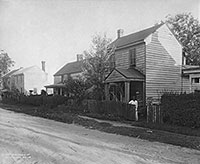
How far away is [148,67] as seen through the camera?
17.6m

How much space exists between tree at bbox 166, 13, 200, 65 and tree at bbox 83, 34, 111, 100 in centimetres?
1480

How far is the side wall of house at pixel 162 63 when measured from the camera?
17.8 meters

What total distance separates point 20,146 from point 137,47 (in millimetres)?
14212

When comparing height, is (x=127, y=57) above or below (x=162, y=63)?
above

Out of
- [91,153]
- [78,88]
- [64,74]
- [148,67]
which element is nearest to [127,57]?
[148,67]

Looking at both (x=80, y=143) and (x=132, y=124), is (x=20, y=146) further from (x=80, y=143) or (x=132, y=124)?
(x=132, y=124)

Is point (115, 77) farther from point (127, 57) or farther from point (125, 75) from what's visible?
point (127, 57)

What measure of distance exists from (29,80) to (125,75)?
3354cm

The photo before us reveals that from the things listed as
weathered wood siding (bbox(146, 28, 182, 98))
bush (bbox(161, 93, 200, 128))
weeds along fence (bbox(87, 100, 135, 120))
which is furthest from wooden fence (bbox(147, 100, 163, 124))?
weathered wood siding (bbox(146, 28, 182, 98))

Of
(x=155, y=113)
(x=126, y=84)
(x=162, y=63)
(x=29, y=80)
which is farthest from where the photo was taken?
(x=29, y=80)

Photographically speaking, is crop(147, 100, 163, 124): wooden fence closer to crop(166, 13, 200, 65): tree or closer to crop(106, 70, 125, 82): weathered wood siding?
crop(106, 70, 125, 82): weathered wood siding

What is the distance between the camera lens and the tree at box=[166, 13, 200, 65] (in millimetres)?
29984

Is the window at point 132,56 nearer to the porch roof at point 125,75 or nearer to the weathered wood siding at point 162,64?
the porch roof at point 125,75

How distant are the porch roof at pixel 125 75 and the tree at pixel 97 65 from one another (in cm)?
103
